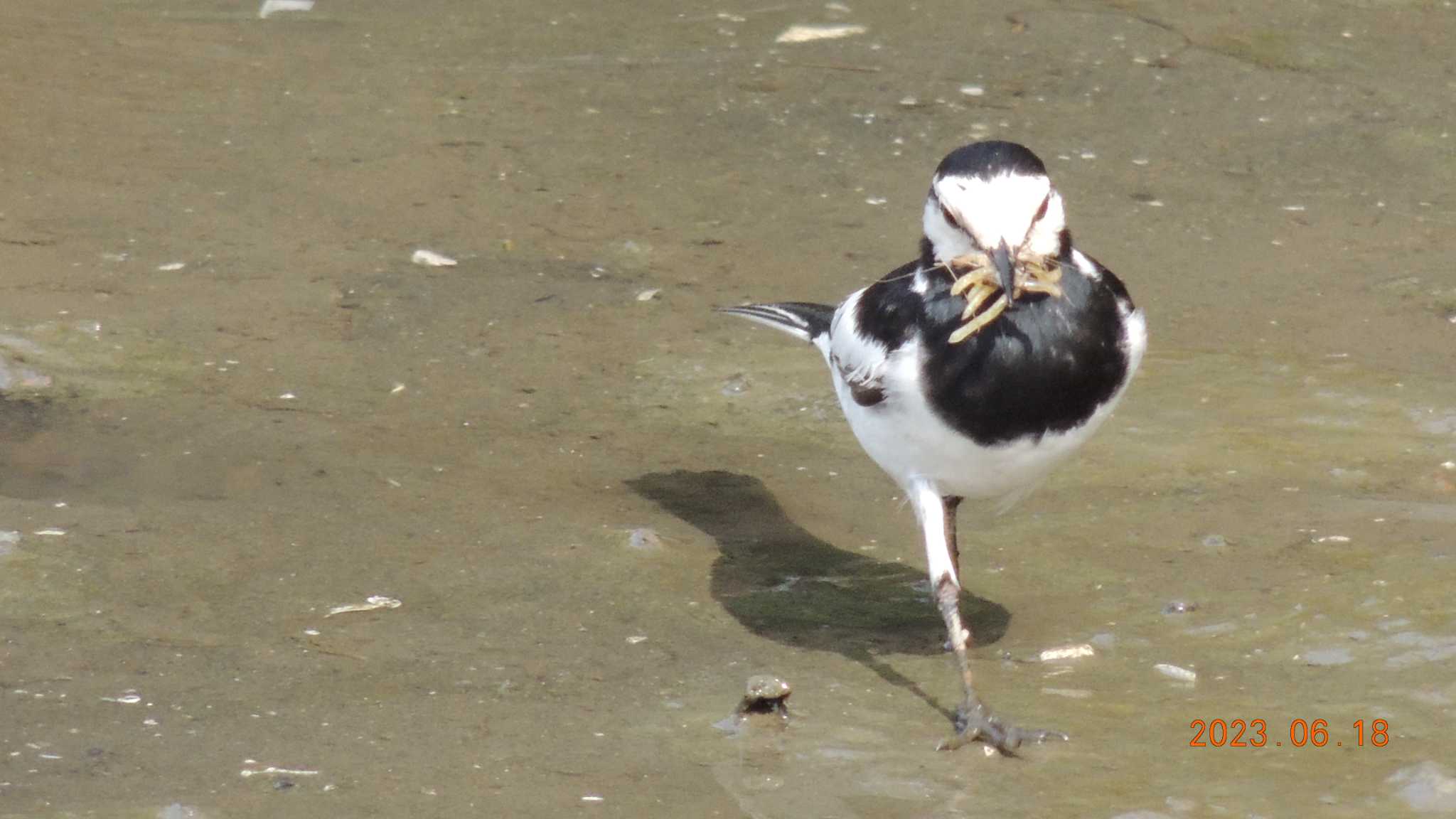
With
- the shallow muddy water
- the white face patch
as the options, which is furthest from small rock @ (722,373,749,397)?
the white face patch

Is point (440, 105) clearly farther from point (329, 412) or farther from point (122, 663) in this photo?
point (122, 663)

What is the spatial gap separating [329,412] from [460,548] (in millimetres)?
1025

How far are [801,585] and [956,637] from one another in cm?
80

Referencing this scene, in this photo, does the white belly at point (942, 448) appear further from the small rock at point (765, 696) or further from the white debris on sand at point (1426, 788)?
the white debris on sand at point (1426, 788)

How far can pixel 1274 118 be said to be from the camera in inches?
315

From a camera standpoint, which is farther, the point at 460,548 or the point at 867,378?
the point at 460,548

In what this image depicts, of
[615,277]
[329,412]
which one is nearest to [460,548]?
[329,412]

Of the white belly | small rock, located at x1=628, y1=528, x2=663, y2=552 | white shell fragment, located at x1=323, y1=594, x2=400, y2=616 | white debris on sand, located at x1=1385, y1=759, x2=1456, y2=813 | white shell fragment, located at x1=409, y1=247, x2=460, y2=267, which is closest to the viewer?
white debris on sand, located at x1=1385, y1=759, x2=1456, y2=813

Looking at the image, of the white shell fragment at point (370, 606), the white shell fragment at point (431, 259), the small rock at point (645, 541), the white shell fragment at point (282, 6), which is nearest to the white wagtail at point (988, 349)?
the small rock at point (645, 541)

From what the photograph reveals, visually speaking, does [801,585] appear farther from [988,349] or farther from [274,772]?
[274,772]

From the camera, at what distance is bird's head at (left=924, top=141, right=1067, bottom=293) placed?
13.3ft

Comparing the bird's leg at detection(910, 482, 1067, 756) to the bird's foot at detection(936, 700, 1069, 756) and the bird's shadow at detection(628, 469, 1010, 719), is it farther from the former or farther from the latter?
the bird's shadow at detection(628, 469, 1010, 719)
